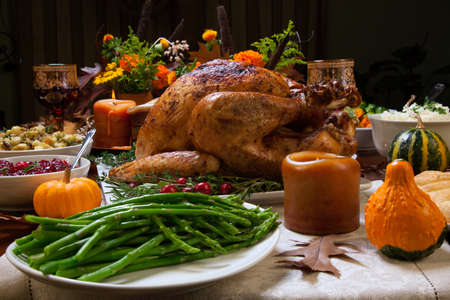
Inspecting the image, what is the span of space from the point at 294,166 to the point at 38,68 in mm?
1481

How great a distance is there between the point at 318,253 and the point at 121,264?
1.26 feet

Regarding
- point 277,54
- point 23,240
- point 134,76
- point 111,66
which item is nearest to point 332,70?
point 277,54

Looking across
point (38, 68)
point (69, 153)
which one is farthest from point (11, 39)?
point (69, 153)

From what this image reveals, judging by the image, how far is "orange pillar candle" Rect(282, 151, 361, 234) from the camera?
102 centimetres

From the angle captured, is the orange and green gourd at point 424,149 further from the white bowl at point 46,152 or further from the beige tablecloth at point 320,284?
the white bowl at point 46,152

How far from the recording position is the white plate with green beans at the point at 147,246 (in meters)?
0.73

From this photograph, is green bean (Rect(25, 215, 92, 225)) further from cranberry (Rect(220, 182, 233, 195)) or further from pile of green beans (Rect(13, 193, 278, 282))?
cranberry (Rect(220, 182, 233, 195))

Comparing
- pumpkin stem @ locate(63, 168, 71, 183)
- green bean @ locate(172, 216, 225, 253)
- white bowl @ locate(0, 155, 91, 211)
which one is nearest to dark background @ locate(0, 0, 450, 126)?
white bowl @ locate(0, 155, 91, 211)

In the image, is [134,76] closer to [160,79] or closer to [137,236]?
[160,79]

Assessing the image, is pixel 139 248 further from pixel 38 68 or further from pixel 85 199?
pixel 38 68

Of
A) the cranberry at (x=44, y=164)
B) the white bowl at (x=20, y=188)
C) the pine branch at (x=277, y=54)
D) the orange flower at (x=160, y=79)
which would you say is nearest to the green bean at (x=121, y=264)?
the white bowl at (x=20, y=188)

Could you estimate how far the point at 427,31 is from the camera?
4676mm

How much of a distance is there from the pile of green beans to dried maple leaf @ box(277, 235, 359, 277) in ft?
0.24

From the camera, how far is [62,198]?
3.83 ft
